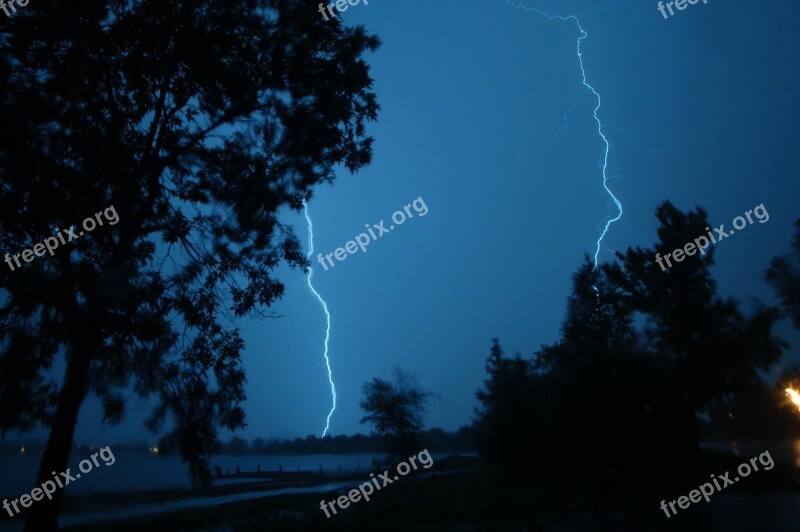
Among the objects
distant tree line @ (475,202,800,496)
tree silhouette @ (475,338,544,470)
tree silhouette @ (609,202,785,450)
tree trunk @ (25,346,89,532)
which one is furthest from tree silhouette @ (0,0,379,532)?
tree silhouette @ (609,202,785,450)

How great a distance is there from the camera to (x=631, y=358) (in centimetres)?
1794

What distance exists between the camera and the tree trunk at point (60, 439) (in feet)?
24.5

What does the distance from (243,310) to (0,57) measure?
4.92 m

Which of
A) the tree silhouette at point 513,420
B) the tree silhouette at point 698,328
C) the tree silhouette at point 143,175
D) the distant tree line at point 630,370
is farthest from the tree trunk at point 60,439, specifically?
the tree silhouette at point 698,328

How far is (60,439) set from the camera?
7629mm

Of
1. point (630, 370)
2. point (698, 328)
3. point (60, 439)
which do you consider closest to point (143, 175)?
point (60, 439)

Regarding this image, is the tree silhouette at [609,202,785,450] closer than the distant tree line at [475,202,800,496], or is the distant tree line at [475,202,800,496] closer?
the distant tree line at [475,202,800,496]

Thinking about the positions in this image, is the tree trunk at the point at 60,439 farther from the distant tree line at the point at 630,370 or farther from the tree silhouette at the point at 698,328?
the tree silhouette at the point at 698,328

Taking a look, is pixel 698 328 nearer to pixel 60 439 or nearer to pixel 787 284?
pixel 787 284

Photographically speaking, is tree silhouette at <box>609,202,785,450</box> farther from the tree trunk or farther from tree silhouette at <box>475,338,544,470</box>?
the tree trunk

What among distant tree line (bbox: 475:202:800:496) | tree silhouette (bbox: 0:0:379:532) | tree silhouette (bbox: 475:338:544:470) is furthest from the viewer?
tree silhouette (bbox: 475:338:544:470)

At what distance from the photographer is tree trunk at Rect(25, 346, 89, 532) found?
7.45 m

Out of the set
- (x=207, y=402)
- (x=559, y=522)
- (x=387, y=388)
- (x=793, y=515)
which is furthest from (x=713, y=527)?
(x=387, y=388)

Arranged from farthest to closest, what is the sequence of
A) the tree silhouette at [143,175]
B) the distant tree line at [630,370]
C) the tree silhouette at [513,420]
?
the tree silhouette at [513,420] < the distant tree line at [630,370] < the tree silhouette at [143,175]
